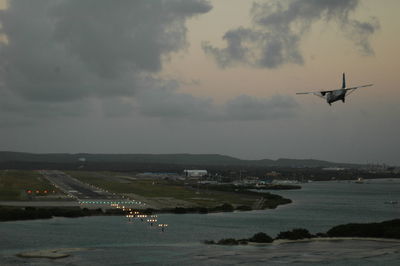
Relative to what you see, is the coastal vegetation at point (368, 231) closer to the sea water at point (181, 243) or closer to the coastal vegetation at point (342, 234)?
the coastal vegetation at point (342, 234)

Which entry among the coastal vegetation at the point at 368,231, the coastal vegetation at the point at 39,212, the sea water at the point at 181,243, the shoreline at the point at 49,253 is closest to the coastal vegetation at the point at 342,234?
the coastal vegetation at the point at 368,231

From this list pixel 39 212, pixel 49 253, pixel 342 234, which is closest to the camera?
pixel 49 253

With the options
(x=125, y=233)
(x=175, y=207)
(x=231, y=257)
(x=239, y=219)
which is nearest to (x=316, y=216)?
(x=239, y=219)

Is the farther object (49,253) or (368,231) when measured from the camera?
(368,231)

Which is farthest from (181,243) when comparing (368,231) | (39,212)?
(39,212)

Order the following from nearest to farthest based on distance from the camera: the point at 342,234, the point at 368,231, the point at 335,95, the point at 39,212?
the point at 335,95 < the point at 342,234 < the point at 368,231 < the point at 39,212

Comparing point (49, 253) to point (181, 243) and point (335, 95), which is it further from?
point (335, 95)
